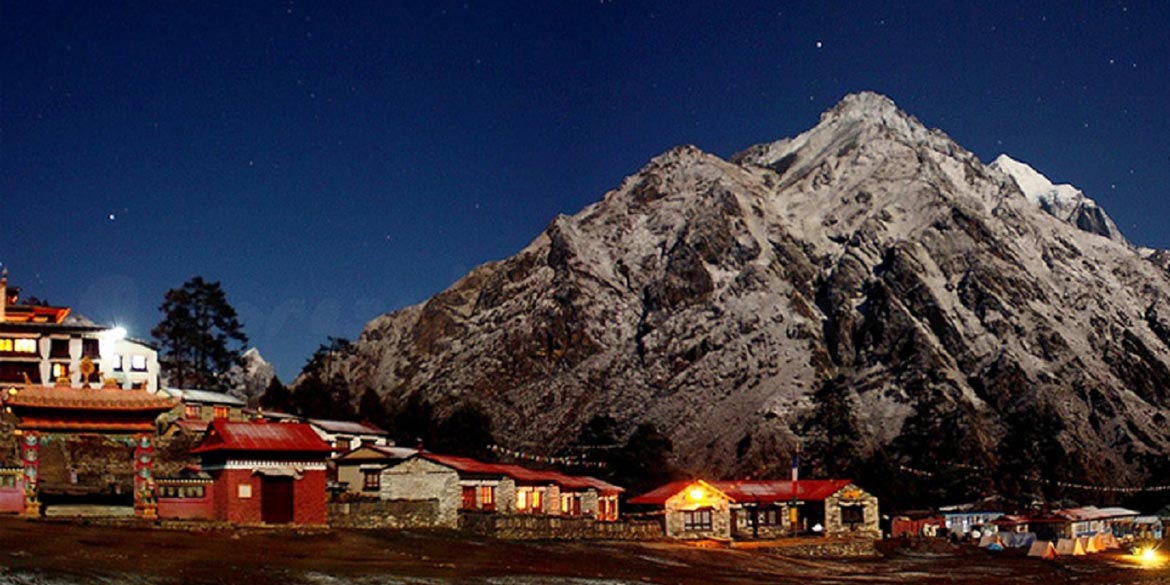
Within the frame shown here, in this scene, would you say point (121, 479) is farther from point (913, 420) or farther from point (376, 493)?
point (913, 420)

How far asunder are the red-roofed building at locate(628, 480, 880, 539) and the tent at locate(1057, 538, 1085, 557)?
46.3 feet

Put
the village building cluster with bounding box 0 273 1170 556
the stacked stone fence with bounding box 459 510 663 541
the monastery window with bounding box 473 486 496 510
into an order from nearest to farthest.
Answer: the village building cluster with bounding box 0 273 1170 556, the stacked stone fence with bounding box 459 510 663 541, the monastery window with bounding box 473 486 496 510

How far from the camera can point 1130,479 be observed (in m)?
177

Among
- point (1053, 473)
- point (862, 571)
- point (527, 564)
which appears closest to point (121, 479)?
Result: point (527, 564)

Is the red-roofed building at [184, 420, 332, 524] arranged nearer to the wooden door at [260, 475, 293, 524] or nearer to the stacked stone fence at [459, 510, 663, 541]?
the wooden door at [260, 475, 293, 524]

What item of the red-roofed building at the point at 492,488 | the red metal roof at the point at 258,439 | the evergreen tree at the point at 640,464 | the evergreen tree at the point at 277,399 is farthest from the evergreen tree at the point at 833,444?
the red metal roof at the point at 258,439

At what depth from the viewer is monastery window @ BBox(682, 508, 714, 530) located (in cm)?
8000

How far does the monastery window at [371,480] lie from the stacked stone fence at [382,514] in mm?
14494

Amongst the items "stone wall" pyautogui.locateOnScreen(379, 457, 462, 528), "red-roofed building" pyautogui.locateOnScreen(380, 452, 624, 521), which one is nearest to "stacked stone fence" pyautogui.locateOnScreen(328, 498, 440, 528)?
"red-roofed building" pyautogui.locateOnScreen(380, 452, 624, 521)

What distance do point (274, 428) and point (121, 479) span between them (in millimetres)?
13872

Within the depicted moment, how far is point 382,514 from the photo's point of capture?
191 feet

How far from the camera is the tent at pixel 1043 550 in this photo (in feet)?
288

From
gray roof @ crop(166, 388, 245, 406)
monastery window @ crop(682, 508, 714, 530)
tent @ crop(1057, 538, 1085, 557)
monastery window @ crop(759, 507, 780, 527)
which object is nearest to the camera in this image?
monastery window @ crop(682, 508, 714, 530)

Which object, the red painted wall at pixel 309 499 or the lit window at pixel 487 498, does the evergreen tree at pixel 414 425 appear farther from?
the red painted wall at pixel 309 499
